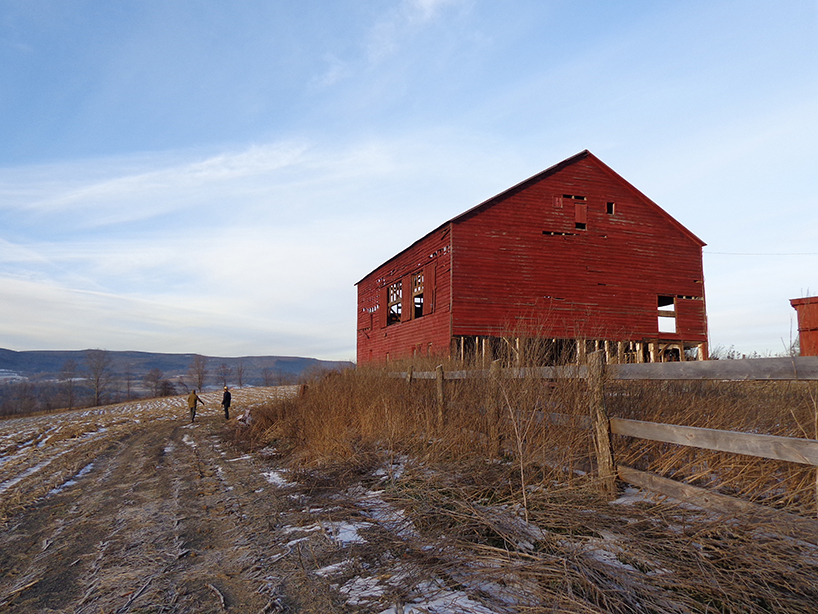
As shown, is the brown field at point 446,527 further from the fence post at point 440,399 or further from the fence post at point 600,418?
the fence post at point 600,418

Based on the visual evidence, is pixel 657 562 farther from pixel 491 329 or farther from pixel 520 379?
pixel 491 329

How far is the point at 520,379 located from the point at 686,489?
2.40 m

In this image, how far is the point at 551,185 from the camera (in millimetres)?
20281

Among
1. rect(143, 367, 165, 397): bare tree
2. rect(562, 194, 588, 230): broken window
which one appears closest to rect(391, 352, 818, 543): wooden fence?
rect(562, 194, 588, 230): broken window

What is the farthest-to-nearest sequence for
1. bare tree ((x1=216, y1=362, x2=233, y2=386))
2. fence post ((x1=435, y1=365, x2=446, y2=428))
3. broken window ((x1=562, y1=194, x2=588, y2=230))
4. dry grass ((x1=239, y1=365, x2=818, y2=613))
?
bare tree ((x1=216, y1=362, x2=233, y2=386))
broken window ((x1=562, y1=194, x2=588, y2=230))
fence post ((x1=435, y1=365, x2=446, y2=428))
dry grass ((x1=239, y1=365, x2=818, y2=613))

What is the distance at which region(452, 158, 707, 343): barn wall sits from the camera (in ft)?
62.8

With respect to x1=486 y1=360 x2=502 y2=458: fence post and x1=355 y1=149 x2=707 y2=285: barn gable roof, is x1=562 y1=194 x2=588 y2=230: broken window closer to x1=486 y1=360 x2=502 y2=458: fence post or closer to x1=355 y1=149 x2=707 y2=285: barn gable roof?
x1=355 y1=149 x2=707 y2=285: barn gable roof

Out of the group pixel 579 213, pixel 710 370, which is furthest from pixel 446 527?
pixel 579 213

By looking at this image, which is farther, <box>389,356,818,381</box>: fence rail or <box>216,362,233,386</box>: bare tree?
<box>216,362,233,386</box>: bare tree

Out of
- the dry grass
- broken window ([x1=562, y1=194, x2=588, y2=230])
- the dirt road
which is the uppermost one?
broken window ([x1=562, y1=194, x2=588, y2=230])

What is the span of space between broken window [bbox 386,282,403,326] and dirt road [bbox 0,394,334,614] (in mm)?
15513

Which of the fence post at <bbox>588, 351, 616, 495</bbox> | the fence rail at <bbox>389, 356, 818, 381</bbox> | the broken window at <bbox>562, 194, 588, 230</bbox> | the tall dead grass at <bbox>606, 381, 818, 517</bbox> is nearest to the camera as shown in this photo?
the fence rail at <bbox>389, 356, 818, 381</bbox>

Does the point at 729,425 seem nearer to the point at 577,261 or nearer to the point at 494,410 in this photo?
the point at 494,410

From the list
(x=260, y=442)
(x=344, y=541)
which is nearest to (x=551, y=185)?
(x=260, y=442)
